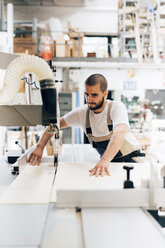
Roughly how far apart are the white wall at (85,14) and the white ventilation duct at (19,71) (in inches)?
276

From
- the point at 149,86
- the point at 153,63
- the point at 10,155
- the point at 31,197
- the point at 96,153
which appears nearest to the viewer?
the point at 31,197

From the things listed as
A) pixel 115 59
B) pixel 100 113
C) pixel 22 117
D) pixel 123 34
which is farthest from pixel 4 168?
pixel 123 34

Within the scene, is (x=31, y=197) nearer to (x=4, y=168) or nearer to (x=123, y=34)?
(x=4, y=168)

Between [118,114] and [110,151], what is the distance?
0.40 m

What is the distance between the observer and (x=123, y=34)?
698 cm

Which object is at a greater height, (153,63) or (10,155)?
(153,63)

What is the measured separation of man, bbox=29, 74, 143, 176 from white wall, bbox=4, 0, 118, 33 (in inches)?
249

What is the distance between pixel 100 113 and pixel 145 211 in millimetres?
1200

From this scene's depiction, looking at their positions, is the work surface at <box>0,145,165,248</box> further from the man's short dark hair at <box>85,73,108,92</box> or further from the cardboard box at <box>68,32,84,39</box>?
the cardboard box at <box>68,32,84,39</box>

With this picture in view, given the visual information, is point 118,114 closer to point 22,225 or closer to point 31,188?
point 31,188

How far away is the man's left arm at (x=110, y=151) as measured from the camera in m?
1.47

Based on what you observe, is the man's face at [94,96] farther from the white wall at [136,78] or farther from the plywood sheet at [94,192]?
the white wall at [136,78]

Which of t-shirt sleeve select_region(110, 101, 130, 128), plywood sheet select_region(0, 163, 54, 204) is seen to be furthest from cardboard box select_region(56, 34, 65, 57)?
plywood sheet select_region(0, 163, 54, 204)

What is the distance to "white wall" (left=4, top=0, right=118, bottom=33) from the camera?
771 centimetres
